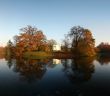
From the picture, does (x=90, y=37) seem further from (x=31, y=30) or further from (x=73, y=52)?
(x=31, y=30)

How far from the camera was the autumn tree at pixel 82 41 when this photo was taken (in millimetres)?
78125

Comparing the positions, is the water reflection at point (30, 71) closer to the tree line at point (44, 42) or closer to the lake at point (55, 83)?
the lake at point (55, 83)

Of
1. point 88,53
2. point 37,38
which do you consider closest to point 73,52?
point 88,53

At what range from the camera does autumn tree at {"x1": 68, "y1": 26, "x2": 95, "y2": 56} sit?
7812 centimetres

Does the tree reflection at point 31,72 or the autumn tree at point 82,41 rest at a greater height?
the autumn tree at point 82,41

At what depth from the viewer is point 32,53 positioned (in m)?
71.6

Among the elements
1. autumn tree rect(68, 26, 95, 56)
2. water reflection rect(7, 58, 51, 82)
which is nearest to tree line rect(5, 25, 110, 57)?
autumn tree rect(68, 26, 95, 56)

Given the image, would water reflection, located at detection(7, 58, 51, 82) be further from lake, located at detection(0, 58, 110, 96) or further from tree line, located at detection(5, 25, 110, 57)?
tree line, located at detection(5, 25, 110, 57)

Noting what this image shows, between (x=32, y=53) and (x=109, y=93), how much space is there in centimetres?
5644

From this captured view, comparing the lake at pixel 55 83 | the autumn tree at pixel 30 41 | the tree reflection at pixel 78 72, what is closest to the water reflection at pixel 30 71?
the lake at pixel 55 83

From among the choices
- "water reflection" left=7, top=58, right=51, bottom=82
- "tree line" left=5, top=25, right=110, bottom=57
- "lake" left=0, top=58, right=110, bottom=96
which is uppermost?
"tree line" left=5, top=25, right=110, bottom=57

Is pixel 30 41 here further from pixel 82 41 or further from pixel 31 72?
pixel 31 72

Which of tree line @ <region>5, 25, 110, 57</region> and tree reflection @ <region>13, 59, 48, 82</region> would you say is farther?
tree line @ <region>5, 25, 110, 57</region>

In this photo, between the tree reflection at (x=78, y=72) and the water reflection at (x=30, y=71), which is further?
the water reflection at (x=30, y=71)
